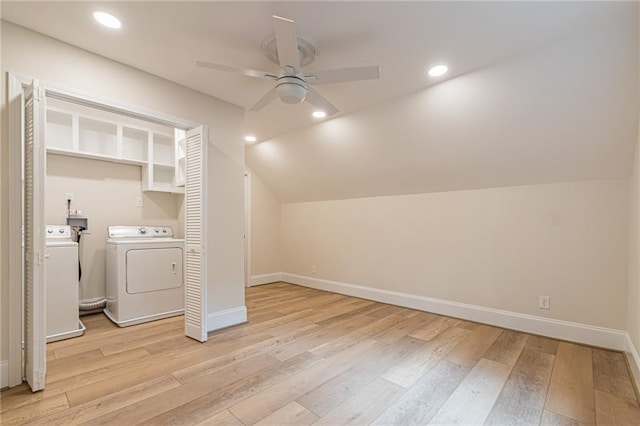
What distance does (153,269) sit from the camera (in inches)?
138

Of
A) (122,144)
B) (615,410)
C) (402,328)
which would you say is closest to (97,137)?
(122,144)

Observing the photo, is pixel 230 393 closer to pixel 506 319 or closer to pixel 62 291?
pixel 62 291

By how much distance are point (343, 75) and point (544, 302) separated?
9.77 feet

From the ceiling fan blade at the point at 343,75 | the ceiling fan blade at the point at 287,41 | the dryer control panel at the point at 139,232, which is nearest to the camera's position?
the ceiling fan blade at the point at 287,41

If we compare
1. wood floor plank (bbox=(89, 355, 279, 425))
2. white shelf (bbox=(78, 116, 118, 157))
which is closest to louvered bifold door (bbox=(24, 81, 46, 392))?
wood floor plank (bbox=(89, 355, 279, 425))

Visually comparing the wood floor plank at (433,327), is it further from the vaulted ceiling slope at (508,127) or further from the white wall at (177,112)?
the white wall at (177,112)

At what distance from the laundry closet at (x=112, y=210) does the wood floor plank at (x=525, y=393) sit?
3465mm

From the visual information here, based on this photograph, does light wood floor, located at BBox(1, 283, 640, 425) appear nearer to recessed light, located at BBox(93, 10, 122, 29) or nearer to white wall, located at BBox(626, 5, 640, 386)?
white wall, located at BBox(626, 5, 640, 386)

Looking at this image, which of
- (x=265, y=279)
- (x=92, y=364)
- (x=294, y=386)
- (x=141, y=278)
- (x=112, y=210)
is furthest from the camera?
(x=265, y=279)

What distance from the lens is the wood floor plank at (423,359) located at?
2129mm

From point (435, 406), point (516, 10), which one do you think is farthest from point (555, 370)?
point (516, 10)

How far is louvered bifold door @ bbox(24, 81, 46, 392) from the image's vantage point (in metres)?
1.93

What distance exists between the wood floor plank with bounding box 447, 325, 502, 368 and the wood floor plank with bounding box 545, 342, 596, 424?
50 centimetres

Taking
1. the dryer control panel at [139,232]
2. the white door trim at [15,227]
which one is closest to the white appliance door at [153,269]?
the dryer control panel at [139,232]
